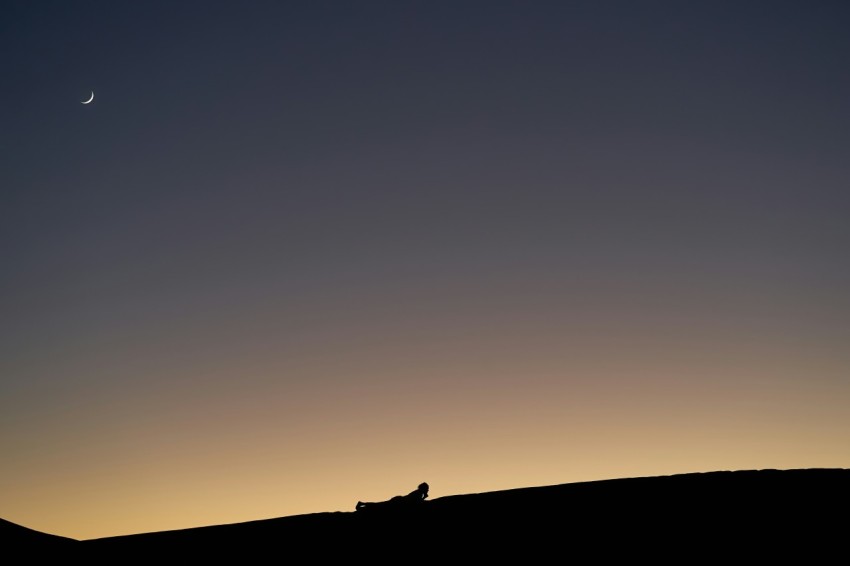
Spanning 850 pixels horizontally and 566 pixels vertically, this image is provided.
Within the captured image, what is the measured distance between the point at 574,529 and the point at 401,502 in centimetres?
187

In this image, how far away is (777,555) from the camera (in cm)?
529

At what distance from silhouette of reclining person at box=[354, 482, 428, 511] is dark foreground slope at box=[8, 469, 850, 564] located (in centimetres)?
13

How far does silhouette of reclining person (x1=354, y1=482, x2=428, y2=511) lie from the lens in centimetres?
708

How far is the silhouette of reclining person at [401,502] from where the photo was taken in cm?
→ 708

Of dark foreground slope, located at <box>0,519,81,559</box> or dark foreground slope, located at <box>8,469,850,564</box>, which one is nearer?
dark foreground slope, located at <box>8,469,850,564</box>

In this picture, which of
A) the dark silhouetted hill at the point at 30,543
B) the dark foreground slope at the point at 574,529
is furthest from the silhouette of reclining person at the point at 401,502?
the dark silhouetted hill at the point at 30,543

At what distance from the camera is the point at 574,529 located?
6156 mm

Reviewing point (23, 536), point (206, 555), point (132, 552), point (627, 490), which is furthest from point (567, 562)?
point (23, 536)

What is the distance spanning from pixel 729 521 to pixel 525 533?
1.77m

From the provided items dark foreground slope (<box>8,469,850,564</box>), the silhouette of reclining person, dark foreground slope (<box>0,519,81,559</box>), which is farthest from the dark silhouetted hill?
the silhouette of reclining person

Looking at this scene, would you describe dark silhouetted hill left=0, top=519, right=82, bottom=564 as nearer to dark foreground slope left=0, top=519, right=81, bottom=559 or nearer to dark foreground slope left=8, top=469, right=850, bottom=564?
dark foreground slope left=0, top=519, right=81, bottom=559

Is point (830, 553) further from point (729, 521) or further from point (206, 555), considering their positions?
point (206, 555)

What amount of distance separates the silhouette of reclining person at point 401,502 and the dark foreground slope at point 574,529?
13cm

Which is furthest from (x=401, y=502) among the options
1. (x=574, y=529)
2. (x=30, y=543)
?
(x=30, y=543)
